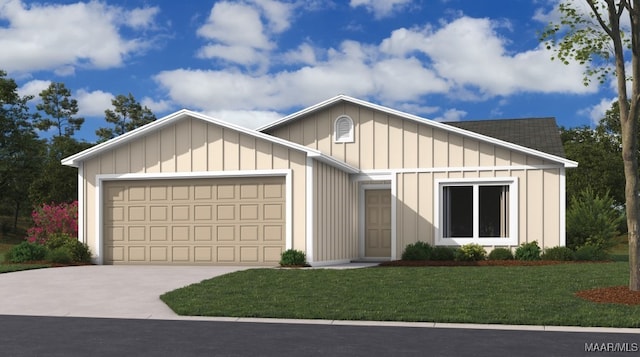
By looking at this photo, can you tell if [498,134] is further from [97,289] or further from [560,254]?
[97,289]

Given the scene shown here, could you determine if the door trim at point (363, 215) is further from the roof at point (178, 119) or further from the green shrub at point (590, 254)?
the green shrub at point (590, 254)

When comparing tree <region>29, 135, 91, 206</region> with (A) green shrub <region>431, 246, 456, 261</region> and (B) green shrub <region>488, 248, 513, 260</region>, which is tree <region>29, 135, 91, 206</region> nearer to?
(A) green shrub <region>431, 246, 456, 261</region>

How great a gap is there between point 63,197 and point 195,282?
33486 millimetres

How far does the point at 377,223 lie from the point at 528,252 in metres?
4.78

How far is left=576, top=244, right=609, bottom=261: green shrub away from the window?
25.2 ft

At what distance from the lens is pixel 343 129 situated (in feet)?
78.1

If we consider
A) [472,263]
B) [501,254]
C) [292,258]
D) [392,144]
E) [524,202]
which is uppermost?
[392,144]

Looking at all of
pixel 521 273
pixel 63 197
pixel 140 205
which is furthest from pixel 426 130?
pixel 63 197

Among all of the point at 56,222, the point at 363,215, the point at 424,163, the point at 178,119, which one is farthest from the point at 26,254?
the point at 424,163

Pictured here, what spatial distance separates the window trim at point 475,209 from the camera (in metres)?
22.0

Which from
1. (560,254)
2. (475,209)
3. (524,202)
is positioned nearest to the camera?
(560,254)

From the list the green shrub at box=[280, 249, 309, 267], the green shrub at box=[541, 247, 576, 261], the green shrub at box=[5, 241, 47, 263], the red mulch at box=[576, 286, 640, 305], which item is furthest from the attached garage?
the red mulch at box=[576, 286, 640, 305]

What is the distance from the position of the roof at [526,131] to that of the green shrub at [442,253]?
174 inches

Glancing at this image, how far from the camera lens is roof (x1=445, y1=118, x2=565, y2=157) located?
2342 centimetres
